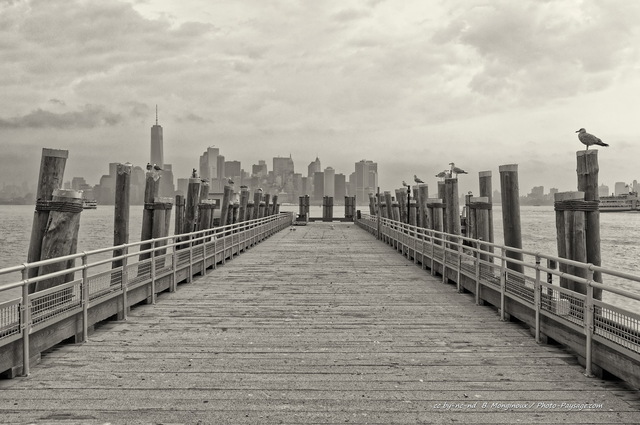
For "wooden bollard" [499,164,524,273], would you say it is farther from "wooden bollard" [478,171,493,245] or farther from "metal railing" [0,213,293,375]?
"metal railing" [0,213,293,375]

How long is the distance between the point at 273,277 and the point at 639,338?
357 inches

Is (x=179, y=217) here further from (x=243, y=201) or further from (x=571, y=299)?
(x=571, y=299)

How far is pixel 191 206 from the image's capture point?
15945 mm

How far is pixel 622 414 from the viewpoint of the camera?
4391mm

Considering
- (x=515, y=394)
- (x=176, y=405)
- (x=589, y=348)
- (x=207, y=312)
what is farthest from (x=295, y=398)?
(x=207, y=312)

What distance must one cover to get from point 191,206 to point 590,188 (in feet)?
37.3

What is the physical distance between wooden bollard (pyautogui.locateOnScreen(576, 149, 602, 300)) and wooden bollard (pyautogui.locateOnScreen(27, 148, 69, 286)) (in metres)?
8.24

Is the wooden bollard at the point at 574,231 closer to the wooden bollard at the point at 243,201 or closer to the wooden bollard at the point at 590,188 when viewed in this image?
the wooden bollard at the point at 590,188

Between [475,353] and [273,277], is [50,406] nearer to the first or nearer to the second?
[475,353]

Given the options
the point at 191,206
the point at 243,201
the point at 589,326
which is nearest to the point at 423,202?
Answer: the point at 191,206

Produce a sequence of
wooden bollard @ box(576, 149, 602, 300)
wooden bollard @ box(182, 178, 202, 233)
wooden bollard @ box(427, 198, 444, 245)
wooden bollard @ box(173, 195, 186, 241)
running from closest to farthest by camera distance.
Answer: wooden bollard @ box(576, 149, 602, 300)
wooden bollard @ box(182, 178, 202, 233)
wooden bollard @ box(427, 198, 444, 245)
wooden bollard @ box(173, 195, 186, 241)

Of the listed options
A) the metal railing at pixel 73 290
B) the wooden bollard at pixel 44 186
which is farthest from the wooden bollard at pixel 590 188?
the wooden bollard at pixel 44 186

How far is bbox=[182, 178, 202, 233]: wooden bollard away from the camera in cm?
1576

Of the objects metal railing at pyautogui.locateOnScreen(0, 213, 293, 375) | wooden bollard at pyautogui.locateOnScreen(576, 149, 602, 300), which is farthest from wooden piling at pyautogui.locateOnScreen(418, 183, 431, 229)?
wooden bollard at pyautogui.locateOnScreen(576, 149, 602, 300)
